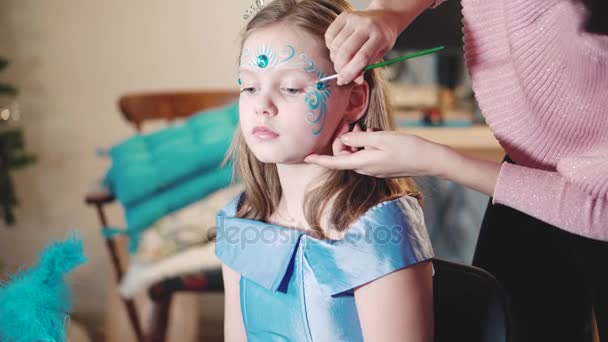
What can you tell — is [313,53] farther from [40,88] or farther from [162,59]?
[40,88]

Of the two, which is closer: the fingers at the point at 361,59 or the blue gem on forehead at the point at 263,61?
the fingers at the point at 361,59

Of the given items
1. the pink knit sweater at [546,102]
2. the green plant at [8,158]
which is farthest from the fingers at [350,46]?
the green plant at [8,158]

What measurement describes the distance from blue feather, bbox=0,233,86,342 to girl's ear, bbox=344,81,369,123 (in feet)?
1.49

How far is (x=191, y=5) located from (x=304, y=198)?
1846 millimetres

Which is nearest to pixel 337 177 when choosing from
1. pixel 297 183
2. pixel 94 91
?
pixel 297 183

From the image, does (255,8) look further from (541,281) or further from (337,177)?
(541,281)

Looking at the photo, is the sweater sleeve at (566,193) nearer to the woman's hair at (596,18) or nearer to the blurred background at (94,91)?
the woman's hair at (596,18)

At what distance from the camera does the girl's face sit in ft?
3.11

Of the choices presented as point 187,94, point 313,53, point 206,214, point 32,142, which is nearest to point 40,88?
point 32,142

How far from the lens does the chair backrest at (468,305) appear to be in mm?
893

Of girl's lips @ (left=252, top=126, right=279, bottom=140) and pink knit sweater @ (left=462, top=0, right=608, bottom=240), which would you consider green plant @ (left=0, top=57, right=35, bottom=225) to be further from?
pink knit sweater @ (left=462, top=0, right=608, bottom=240)

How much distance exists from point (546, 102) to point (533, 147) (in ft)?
0.23

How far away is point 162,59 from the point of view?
2744 millimetres

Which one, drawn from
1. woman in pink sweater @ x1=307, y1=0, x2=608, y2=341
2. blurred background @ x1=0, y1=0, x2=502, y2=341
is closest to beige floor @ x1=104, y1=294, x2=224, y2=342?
blurred background @ x1=0, y1=0, x2=502, y2=341
